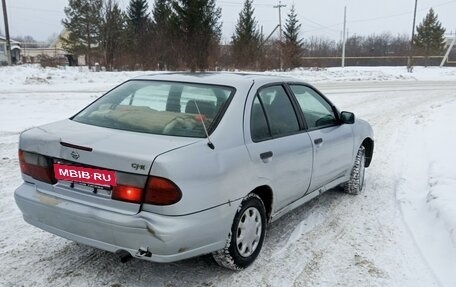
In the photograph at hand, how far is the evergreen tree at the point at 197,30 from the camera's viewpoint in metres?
33.8

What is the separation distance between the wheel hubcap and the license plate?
109cm

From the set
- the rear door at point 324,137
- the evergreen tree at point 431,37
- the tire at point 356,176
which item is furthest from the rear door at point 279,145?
the evergreen tree at point 431,37

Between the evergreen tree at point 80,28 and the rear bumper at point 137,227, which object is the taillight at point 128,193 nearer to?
the rear bumper at point 137,227

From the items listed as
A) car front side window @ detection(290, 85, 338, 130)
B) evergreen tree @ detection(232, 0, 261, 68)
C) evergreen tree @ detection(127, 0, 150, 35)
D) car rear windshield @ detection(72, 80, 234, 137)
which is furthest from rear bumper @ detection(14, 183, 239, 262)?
evergreen tree @ detection(127, 0, 150, 35)

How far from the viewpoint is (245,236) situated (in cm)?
361

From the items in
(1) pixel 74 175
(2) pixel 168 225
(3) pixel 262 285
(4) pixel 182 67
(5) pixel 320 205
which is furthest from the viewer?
(4) pixel 182 67

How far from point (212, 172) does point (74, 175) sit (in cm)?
98

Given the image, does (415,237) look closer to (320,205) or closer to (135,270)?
(320,205)

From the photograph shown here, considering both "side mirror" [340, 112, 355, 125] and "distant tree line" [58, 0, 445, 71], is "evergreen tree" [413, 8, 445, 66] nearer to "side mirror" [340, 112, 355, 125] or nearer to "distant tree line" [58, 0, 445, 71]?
"distant tree line" [58, 0, 445, 71]

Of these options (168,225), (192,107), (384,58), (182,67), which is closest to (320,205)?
(192,107)

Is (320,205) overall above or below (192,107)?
below

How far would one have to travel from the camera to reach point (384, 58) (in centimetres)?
6631

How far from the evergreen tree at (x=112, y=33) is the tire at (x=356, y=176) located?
→ 28.8 meters

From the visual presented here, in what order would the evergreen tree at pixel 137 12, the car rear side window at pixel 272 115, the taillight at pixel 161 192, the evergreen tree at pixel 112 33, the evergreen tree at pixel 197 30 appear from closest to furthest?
1. the taillight at pixel 161 192
2. the car rear side window at pixel 272 115
3. the evergreen tree at pixel 112 33
4. the evergreen tree at pixel 197 30
5. the evergreen tree at pixel 137 12
